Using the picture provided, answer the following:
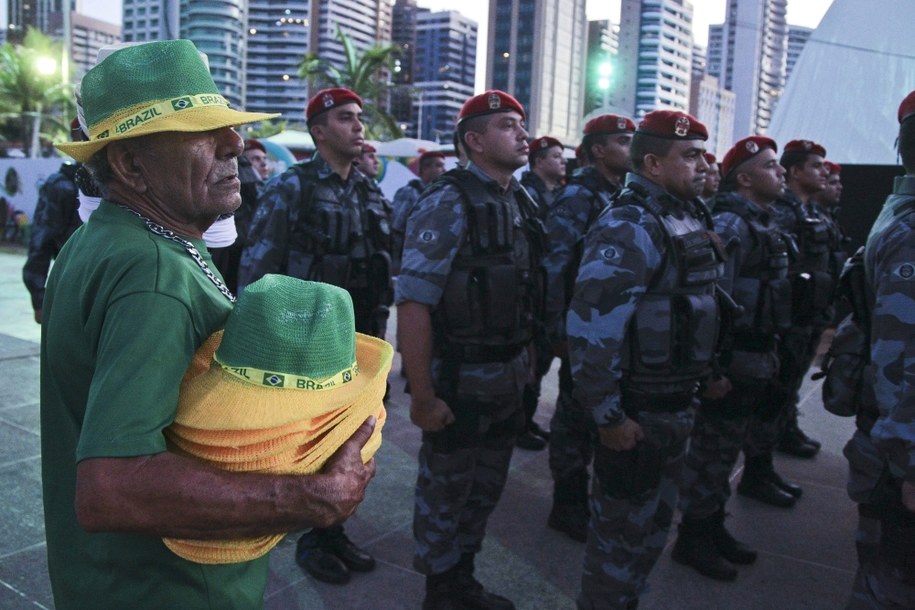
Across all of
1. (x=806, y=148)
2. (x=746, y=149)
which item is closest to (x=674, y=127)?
(x=746, y=149)

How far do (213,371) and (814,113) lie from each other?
619 inches

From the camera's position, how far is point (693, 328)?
9.62 feet

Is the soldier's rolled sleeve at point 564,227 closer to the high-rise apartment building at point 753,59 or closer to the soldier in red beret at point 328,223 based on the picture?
the soldier in red beret at point 328,223

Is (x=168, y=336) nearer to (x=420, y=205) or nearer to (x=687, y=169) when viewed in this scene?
(x=420, y=205)

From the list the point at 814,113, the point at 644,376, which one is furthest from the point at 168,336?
the point at 814,113

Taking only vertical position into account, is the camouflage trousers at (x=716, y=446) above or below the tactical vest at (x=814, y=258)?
below

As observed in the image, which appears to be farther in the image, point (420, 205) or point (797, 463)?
point (797, 463)

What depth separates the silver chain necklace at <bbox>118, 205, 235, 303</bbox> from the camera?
1386mm

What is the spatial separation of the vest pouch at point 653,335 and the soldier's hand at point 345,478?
1.77m

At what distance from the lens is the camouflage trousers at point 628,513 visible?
2.91m

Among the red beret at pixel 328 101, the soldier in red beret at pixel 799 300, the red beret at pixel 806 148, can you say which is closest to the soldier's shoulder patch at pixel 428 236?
the red beret at pixel 328 101

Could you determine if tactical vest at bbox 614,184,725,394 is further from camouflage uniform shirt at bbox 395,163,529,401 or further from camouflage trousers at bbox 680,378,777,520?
camouflage trousers at bbox 680,378,777,520

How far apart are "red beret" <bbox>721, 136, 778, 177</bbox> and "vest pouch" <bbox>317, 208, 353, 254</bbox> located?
229cm

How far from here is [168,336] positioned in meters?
1.20
